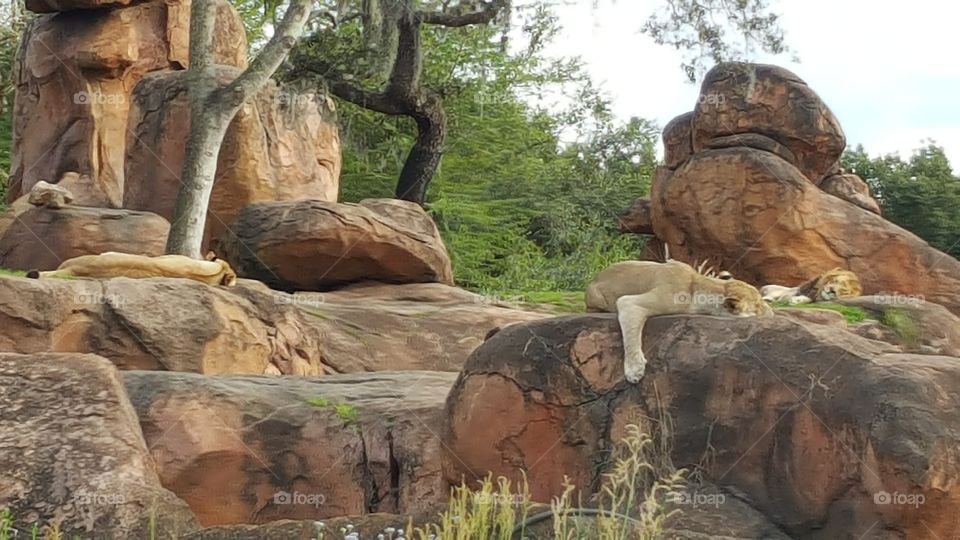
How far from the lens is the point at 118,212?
56.3ft

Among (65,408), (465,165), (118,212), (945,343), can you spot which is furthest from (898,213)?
(65,408)

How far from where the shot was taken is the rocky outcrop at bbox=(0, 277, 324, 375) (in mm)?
11820

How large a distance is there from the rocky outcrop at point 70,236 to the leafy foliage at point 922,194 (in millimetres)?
17804

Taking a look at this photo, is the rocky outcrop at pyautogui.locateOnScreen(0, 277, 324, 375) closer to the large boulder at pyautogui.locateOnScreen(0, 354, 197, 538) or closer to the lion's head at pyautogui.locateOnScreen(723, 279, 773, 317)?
the large boulder at pyautogui.locateOnScreen(0, 354, 197, 538)

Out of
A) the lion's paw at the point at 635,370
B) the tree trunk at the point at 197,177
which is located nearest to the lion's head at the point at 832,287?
the tree trunk at the point at 197,177

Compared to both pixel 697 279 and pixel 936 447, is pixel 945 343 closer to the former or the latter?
pixel 697 279

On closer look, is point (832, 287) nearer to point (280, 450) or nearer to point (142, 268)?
point (142, 268)

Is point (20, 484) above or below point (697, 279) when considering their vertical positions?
below

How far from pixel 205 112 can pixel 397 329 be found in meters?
4.20

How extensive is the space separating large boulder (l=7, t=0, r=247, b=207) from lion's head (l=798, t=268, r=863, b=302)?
32.8 ft

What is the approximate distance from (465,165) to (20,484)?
26042mm

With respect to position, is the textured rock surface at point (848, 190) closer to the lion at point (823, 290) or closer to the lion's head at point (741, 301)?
the lion at point (823, 290)

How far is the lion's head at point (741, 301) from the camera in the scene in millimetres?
8781

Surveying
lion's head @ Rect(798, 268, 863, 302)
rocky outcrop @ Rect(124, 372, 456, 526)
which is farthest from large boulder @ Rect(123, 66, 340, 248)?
rocky outcrop @ Rect(124, 372, 456, 526)
